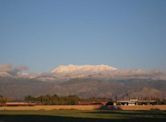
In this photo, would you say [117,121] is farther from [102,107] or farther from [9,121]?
[102,107]

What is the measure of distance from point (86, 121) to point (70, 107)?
284 ft

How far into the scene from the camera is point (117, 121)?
63781mm

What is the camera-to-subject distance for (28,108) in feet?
469

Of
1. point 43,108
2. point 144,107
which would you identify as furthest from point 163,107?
point 43,108

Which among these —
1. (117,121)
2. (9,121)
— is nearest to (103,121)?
(117,121)

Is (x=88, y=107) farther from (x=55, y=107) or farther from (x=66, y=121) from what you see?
(x=66, y=121)

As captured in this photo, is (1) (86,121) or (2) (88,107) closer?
(1) (86,121)

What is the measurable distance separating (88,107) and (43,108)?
1591 cm

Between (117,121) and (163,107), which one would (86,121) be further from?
(163,107)

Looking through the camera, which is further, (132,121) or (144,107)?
(144,107)

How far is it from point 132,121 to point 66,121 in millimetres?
9970

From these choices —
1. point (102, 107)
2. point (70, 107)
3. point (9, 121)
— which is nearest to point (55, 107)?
point (70, 107)

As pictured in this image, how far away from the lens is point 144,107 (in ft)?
491

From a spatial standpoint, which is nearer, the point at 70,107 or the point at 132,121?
the point at 132,121
